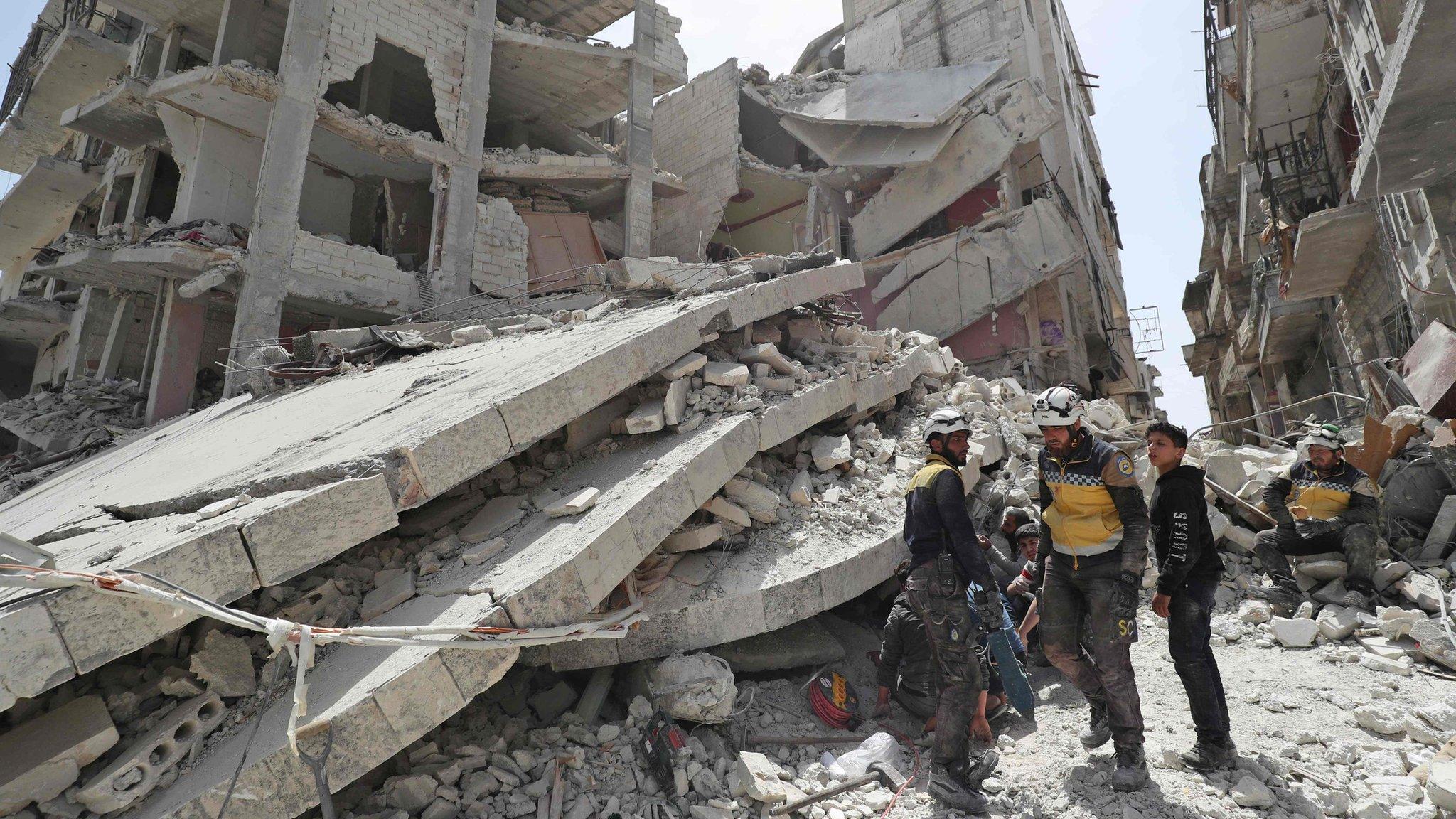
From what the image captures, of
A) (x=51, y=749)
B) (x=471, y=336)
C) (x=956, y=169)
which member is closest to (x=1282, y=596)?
(x=51, y=749)

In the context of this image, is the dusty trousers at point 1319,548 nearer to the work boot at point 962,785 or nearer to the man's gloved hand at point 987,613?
the man's gloved hand at point 987,613

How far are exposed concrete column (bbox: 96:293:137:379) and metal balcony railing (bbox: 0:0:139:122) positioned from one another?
20.7ft

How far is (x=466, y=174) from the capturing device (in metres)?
13.4

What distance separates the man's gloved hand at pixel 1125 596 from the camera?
322 centimetres

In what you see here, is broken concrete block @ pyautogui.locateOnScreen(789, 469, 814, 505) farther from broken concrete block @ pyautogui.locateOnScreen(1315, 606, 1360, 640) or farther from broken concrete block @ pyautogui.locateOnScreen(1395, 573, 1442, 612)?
broken concrete block @ pyautogui.locateOnScreen(1395, 573, 1442, 612)

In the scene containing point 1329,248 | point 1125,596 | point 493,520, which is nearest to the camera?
point 1125,596

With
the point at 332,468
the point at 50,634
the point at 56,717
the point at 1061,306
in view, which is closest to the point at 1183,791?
the point at 332,468

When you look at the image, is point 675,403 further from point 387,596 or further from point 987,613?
point 987,613

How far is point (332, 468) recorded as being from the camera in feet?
10.8

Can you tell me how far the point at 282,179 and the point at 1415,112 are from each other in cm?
1368

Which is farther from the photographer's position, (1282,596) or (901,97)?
(901,97)

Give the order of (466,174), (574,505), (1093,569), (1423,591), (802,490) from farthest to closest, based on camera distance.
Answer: (466,174) → (802,490) → (1423,591) → (574,505) → (1093,569)

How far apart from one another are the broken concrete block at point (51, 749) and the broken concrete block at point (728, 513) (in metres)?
2.95

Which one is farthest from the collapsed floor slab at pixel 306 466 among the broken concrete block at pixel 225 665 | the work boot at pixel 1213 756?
the work boot at pixel 1213 756
